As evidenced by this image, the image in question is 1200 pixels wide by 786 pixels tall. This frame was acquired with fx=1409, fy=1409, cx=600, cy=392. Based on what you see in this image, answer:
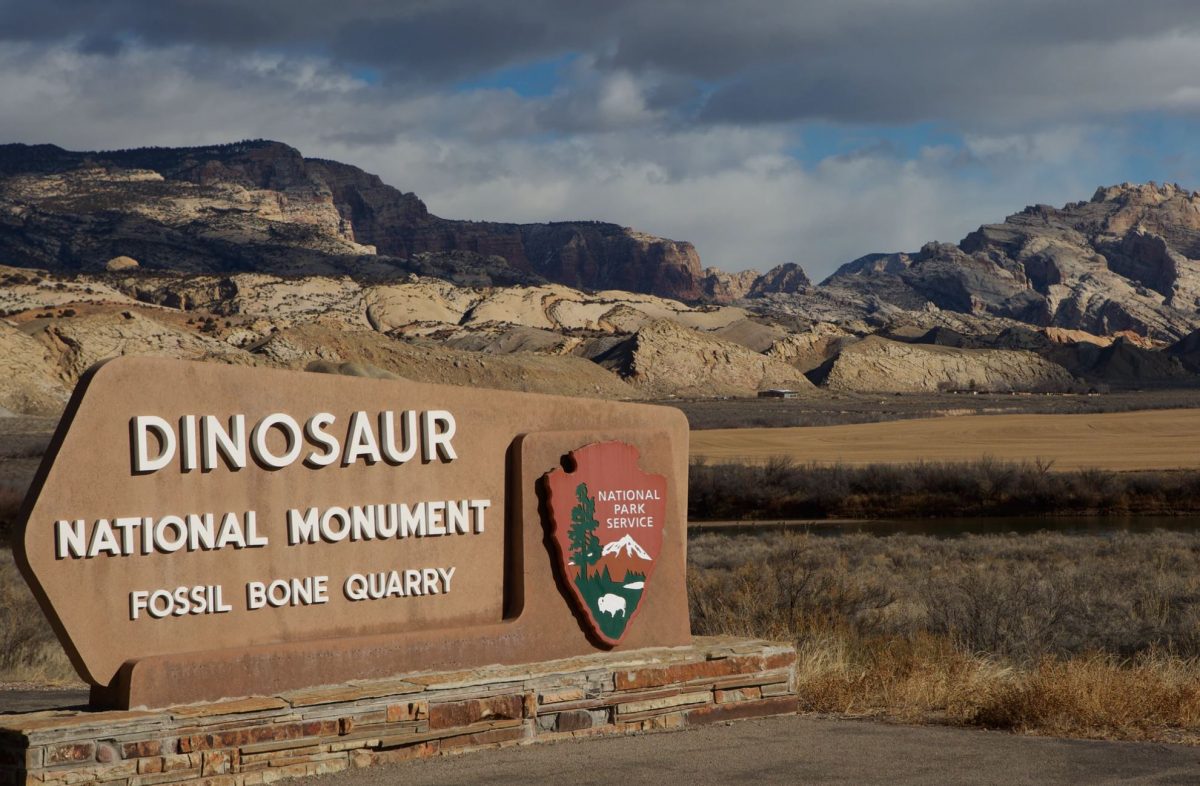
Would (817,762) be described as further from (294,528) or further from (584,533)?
(294,528)

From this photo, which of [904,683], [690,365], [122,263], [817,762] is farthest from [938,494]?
[122,263]

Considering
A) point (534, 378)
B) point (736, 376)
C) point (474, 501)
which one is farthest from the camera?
point (736, 376)

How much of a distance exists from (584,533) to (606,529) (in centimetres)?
22

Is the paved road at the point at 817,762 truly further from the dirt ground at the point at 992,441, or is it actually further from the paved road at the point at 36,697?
the dirt ground at the point at 992,441

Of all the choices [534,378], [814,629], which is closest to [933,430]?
[534,378]

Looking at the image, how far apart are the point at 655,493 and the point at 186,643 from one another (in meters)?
3.67

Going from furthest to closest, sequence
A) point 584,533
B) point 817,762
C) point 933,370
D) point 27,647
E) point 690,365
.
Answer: point 933,370
point 690,365
point 27,647
point 584,533
point 817,762

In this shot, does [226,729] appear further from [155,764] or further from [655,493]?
[655,493]

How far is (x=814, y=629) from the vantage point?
13875 millimetres

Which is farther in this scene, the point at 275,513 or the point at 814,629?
the point at 814,629

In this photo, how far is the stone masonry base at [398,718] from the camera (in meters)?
7.59

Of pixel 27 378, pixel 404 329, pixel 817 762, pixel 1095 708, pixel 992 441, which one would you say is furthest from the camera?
pixel 404 329

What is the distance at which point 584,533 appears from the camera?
10000 millimetres

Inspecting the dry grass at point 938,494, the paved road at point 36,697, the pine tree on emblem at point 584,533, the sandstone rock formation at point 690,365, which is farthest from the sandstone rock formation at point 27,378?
the pine tree on emblem at point 584,533
